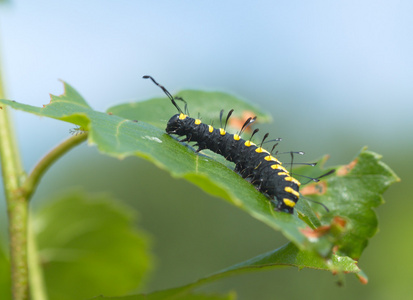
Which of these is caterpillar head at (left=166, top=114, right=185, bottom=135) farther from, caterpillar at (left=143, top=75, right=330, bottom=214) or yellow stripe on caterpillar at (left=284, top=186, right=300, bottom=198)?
yellow stripe on caterpillar at (left=284, top=186, right=300, bottom=198)

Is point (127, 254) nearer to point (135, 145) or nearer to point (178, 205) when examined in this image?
point (135, 145)

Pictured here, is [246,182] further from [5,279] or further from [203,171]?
[5,279]

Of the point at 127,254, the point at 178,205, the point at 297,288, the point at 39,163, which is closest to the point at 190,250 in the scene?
the point at 178,205

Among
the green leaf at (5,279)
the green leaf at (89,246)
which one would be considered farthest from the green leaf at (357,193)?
the green leaf at (5,279)

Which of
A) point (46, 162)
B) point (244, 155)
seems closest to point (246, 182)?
point (244, 155)

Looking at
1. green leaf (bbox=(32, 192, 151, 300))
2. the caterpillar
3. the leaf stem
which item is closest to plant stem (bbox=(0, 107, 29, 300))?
the leaf stem
